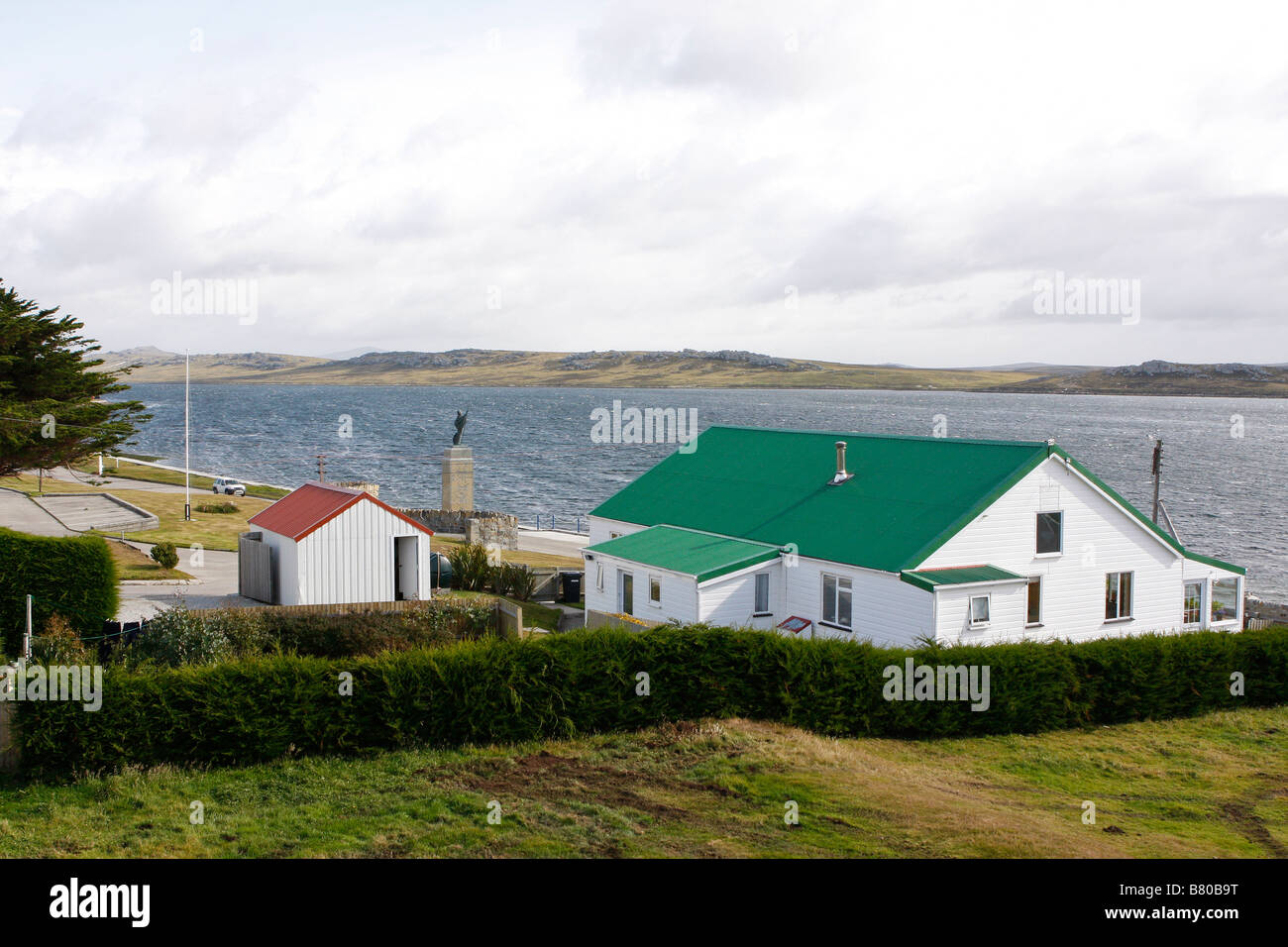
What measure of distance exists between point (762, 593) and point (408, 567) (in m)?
9.94

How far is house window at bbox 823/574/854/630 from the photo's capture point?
28.5m

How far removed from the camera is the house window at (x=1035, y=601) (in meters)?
29.2

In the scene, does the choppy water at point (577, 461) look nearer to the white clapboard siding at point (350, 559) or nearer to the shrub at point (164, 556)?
the shrub at point (164, 556)

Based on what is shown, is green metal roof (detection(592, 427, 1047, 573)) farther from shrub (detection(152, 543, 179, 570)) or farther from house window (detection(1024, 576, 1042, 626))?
shrub (detection(152, 543, 179, 570))

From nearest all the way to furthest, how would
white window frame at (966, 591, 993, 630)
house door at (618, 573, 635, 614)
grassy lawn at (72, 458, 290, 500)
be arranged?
white window frame at (966, 591, 993, 630), house door at (618, 573, 635, 614), grassy lawn at (72, 458, 290, 500)

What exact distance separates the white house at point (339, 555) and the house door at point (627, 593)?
5598mm

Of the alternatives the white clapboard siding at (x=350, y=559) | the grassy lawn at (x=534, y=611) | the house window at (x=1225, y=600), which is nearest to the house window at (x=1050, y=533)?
the house window at (x=1225, y=600)

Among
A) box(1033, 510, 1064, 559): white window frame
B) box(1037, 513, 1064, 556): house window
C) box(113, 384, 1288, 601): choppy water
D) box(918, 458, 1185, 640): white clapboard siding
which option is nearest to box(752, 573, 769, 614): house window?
box(918, 458, 1185, 640): white clapboard siding

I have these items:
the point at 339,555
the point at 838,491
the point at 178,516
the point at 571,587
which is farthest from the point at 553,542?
the point at 339,555

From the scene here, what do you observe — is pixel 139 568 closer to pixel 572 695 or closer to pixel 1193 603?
pixel 572 695

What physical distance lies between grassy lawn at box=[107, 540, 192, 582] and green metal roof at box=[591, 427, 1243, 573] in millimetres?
14453

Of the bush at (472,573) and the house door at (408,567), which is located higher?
the house door at (408,567)
